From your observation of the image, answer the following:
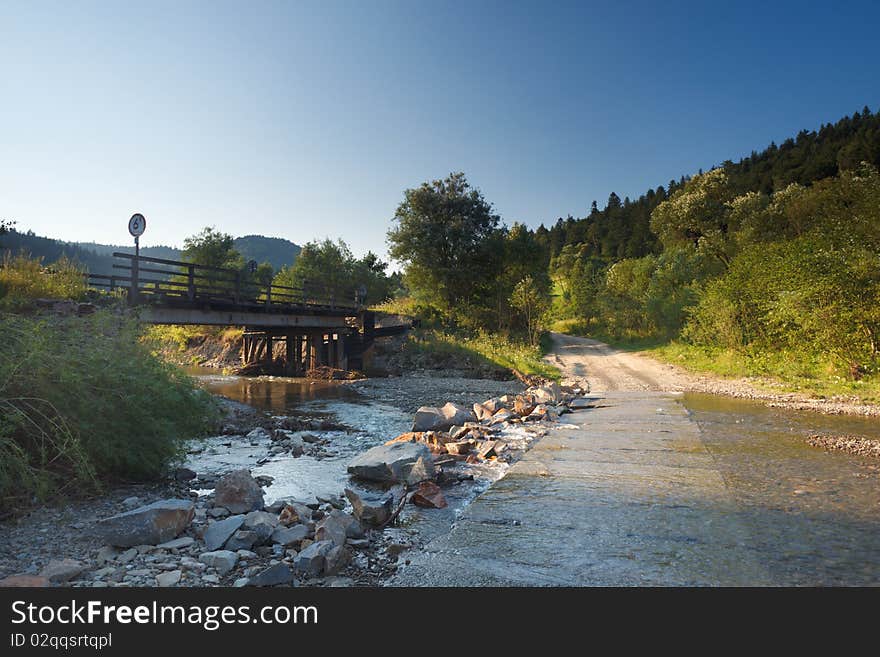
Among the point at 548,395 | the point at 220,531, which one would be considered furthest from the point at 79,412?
the point at 548,395

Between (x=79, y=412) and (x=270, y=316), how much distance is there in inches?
682

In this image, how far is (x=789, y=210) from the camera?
33062 mm

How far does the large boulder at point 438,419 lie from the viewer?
35.2 ft

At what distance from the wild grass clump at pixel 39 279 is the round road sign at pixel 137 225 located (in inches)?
69.8

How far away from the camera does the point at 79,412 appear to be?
212 inches

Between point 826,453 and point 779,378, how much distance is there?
9.14 m

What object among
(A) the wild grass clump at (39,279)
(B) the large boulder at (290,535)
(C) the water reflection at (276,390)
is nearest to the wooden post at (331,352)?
(C) the water reflection at (276,390)

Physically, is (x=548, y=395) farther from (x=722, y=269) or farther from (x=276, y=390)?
(x=722, y=269)

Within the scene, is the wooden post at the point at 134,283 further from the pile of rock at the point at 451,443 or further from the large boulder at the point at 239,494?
the large boulder at the point at 239,494

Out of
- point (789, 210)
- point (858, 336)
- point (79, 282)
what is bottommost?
point (858, 336)
